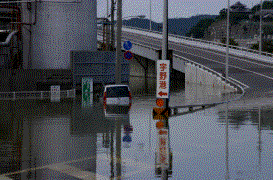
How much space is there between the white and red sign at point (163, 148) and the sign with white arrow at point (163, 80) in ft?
19.5

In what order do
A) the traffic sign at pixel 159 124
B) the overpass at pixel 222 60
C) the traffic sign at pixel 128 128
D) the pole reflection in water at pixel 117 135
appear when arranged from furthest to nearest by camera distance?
the overpass at pixel 222 60
the traffic sign at pixel 159 124
the traffic sign at pixel 128 128
the pole reflection in water at pixel 117 135

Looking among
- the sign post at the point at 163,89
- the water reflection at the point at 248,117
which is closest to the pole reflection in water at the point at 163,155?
the water reflection at the point at 248,117

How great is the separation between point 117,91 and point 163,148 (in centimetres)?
1709

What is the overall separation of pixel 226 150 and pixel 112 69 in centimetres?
3999

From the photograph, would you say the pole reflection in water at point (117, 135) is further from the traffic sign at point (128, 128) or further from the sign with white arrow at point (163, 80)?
the sign with white arrow at point (163, 80)

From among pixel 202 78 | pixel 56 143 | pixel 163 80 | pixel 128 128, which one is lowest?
pixel 202 78

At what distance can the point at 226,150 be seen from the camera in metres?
14.6

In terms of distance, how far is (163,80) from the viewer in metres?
25.8

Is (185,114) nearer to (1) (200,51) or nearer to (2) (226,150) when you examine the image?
(2) (226,150)

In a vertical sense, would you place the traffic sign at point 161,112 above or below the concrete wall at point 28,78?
above

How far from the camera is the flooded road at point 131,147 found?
1152cm

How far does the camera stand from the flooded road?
11516 millimetres

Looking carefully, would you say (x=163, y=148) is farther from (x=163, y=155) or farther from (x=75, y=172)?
(x=75, y=172)

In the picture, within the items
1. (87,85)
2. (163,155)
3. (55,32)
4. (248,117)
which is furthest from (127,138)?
(55,32)
